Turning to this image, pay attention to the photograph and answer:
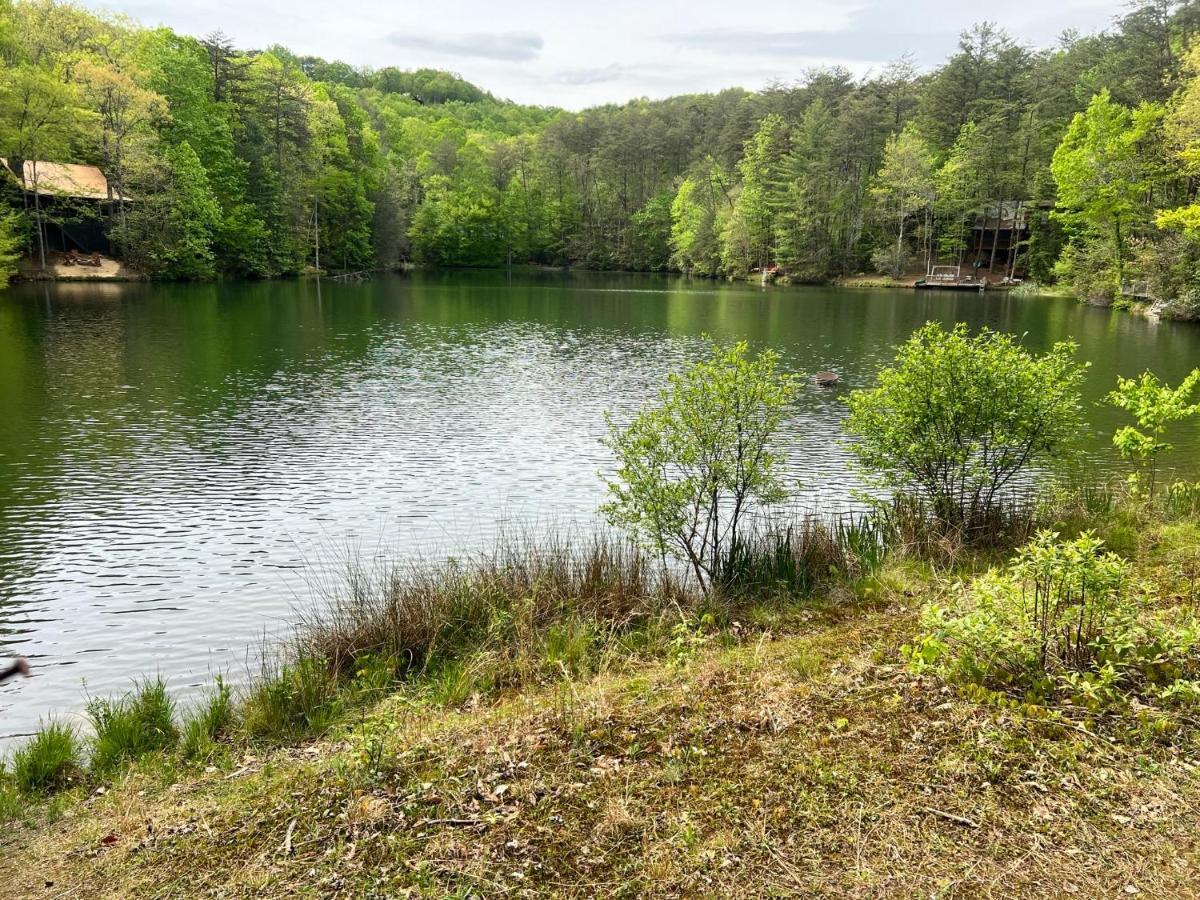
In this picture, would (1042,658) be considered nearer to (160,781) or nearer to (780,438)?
(160,781)

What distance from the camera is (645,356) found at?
30.9m

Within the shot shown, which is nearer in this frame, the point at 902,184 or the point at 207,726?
the point at 207,726

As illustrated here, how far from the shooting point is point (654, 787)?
4527 mm

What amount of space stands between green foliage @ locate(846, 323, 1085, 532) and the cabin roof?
5407cm

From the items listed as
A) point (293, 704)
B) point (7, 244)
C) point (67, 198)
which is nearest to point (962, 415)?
point (293, 704)

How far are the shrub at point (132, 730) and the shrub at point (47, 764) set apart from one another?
16 cm

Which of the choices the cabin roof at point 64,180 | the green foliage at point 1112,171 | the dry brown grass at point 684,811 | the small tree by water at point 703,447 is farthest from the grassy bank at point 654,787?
the cabin roof at point 64,180

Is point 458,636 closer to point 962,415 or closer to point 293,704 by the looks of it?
point 293,704

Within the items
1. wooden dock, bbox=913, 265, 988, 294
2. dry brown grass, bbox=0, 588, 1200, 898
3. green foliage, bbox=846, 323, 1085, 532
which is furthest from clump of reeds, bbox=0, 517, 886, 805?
wooden dock, bbox=913, 265, 988, 294

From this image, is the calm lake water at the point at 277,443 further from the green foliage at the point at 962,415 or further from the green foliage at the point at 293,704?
the green foliage at the point at 962,415

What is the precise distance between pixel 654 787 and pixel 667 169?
4032 inches

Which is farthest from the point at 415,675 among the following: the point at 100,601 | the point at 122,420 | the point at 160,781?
the point at 122,420

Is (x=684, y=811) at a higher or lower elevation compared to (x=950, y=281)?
lower

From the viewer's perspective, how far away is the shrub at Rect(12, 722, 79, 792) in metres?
5.72
